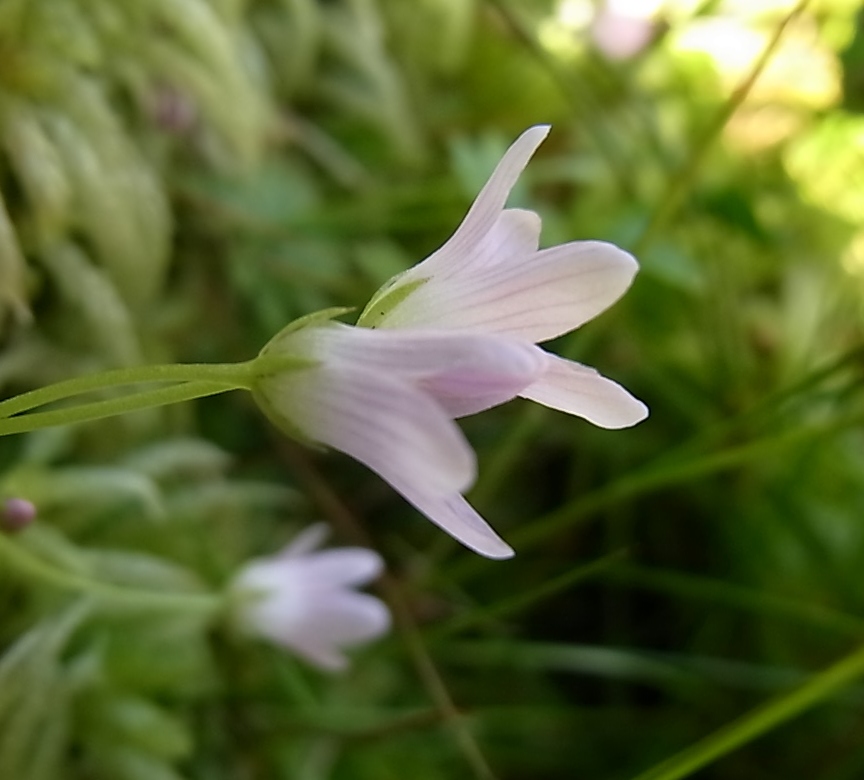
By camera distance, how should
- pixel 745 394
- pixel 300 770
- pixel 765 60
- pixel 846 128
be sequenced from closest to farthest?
pixel 765 60 < pixel 300 770 < pixel 745 394 < pixel 846 128

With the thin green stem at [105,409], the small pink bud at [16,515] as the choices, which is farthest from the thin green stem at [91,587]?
the thin green stem at [105,409]

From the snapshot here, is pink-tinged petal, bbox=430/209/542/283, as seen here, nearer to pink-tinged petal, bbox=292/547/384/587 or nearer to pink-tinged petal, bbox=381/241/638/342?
pink-tinged petal, bbox=381/241/638/342

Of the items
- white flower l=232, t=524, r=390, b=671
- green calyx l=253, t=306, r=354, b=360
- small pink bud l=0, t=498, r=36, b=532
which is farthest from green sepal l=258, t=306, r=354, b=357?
white flower l=232, t=524, r=390, b=671

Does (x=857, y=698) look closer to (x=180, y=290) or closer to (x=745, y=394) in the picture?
(x=745, y=394)

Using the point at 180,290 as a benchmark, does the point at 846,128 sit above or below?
above

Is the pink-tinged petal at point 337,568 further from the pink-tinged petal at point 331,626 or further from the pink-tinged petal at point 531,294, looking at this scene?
the pink-tinged petal at point 531,294

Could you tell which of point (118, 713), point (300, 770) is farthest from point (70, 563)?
point (300, 770)

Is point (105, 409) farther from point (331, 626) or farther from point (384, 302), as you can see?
point (331, 626)
